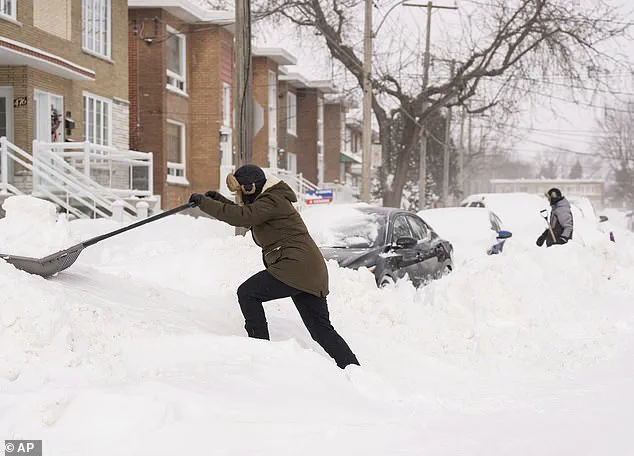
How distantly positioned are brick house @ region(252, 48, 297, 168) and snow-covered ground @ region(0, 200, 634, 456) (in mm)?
26723

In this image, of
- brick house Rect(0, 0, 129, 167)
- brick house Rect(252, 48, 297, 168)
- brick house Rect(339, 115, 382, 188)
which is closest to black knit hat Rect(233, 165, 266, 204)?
brick house Rect(0, 0, 129, 167)

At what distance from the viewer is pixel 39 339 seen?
16.3 ft

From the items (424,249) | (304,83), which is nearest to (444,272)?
(424,249)

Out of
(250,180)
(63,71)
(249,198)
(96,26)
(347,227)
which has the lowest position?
(347,227)

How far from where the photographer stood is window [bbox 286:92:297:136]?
4309 centimetres

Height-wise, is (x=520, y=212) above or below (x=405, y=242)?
below

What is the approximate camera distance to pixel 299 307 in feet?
20.4

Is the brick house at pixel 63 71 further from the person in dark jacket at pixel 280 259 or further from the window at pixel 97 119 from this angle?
the person in dark jacket at pixel 280 259

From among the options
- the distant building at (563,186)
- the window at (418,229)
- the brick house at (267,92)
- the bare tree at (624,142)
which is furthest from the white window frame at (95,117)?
the distant building at (563,186)

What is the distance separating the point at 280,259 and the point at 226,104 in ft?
87.3

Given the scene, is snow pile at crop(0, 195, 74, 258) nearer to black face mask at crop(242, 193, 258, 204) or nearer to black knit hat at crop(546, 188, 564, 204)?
black face mask at crop(242, 193, 258, 204)

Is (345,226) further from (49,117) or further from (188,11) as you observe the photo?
(188,11)

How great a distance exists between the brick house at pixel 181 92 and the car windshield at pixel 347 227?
16.6 metres

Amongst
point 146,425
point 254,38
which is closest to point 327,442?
point 146,425
